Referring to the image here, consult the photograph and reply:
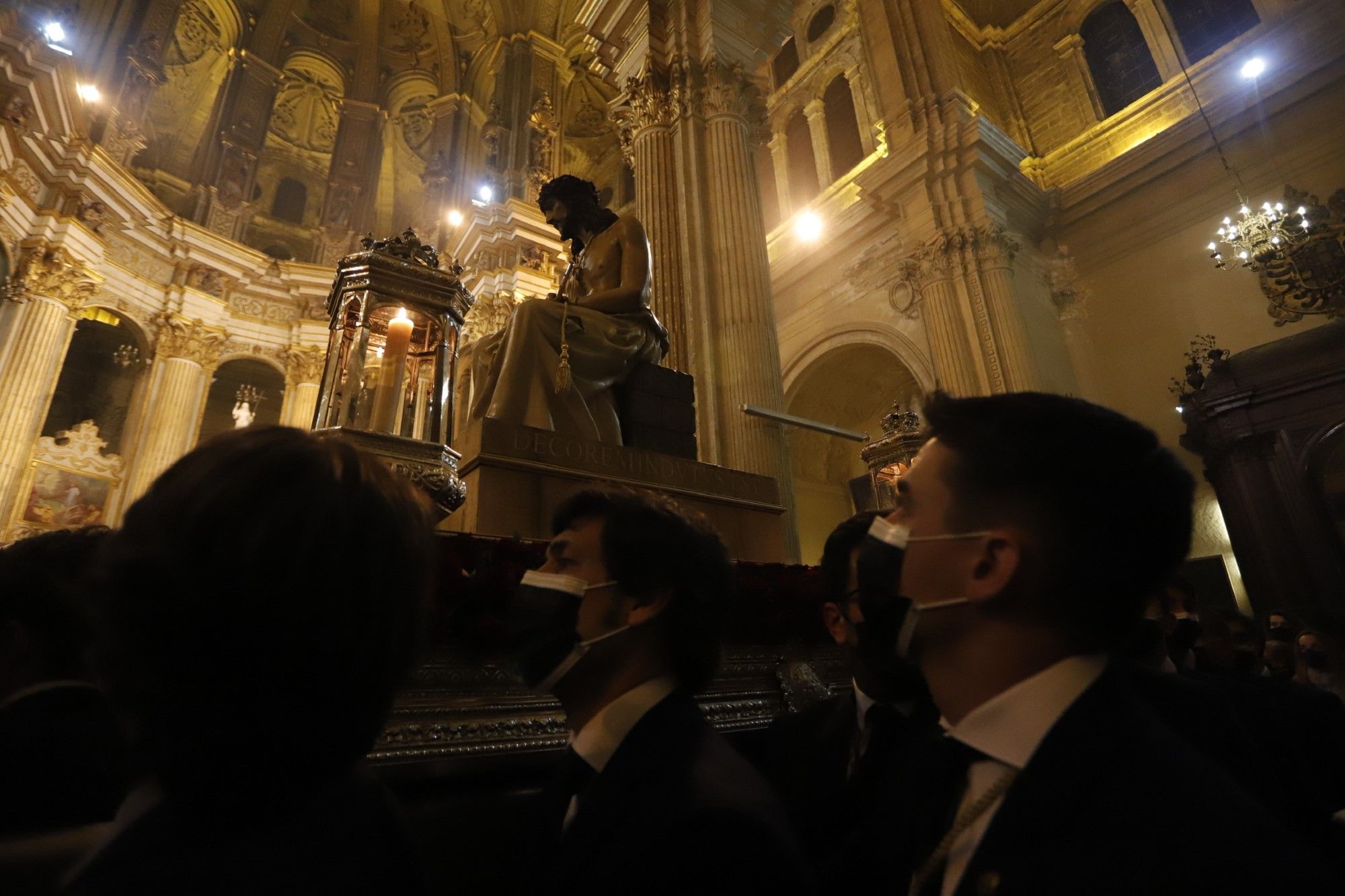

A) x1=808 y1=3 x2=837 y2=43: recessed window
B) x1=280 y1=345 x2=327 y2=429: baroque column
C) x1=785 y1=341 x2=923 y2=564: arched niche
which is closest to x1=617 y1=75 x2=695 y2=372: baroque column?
x1=785 y1=341 x2=923 y2=564: arched niche

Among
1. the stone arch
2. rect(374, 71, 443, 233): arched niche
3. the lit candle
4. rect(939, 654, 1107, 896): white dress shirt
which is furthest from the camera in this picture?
rect(374, 71, 443, 233): arched niche

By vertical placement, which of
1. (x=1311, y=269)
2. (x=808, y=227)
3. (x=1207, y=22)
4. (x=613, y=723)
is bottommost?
(x=613, y=723)

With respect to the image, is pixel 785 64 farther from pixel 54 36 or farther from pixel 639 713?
pixel 639 713

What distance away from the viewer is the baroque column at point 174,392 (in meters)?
13.5

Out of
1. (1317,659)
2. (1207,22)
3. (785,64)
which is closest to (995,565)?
(1317,659)

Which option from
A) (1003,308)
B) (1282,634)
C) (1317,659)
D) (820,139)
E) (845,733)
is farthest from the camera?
(820,139)

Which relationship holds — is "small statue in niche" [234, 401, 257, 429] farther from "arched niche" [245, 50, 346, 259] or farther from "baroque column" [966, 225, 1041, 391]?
"baroque column" [966, 225, 1041, 391]

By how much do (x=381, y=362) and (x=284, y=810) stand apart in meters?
3.67

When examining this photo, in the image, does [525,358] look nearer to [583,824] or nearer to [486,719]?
[486,719]

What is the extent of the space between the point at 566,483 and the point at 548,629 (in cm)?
185

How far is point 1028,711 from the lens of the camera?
0.89 m

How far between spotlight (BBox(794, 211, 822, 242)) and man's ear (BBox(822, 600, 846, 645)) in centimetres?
1282

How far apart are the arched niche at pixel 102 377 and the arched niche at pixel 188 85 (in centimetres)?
407

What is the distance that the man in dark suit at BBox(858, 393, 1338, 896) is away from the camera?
70 centimetres
